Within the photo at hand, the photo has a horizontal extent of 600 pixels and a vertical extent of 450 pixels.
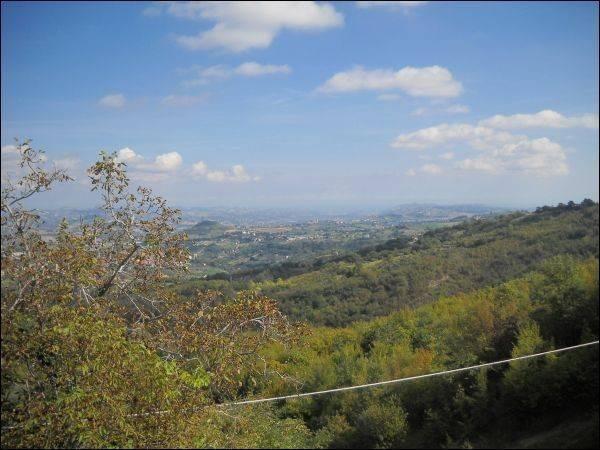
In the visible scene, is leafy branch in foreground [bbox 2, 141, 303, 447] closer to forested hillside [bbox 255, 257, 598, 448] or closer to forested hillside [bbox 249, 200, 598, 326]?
forested hillside [bbox 255, 257, 598, 448]

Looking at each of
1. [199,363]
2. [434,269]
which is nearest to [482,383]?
[199,363]

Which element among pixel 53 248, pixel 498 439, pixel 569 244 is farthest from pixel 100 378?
pixel 569 244

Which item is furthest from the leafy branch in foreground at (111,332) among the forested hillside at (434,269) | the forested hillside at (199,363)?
the forested hillside at (434,269)

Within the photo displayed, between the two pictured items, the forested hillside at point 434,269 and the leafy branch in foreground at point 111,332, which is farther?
the forested hillside at point 434,269

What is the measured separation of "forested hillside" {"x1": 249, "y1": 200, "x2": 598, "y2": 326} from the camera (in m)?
32.3

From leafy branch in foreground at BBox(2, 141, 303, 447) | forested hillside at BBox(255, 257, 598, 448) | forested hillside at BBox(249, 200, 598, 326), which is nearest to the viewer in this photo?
leafy branch in foreground at BBox(2, 141, 303, 447)

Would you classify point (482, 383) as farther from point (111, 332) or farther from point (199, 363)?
point (111, 332)

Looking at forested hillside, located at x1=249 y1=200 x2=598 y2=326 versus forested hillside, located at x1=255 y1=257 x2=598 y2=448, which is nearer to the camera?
forested hillside, located at x1=255 y1=257 x2=598 y2=448

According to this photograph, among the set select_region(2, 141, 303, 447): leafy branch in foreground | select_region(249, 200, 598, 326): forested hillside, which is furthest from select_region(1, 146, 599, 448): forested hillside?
select_region(249, 200, 598, 326): forested hillside

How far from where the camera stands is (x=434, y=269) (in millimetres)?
40469

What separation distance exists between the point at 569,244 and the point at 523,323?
2535 centimetres

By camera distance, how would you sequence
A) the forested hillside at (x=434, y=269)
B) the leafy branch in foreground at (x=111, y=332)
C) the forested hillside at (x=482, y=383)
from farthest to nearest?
the forested hillside at (x=434, y=269), the forested hillside at (x=482, y=383), the leafy branch in foreground at (x=111, y=332)

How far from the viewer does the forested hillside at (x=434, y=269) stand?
32.3 m

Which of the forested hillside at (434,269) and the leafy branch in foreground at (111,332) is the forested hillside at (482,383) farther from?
the forested hillside at (434,269)
